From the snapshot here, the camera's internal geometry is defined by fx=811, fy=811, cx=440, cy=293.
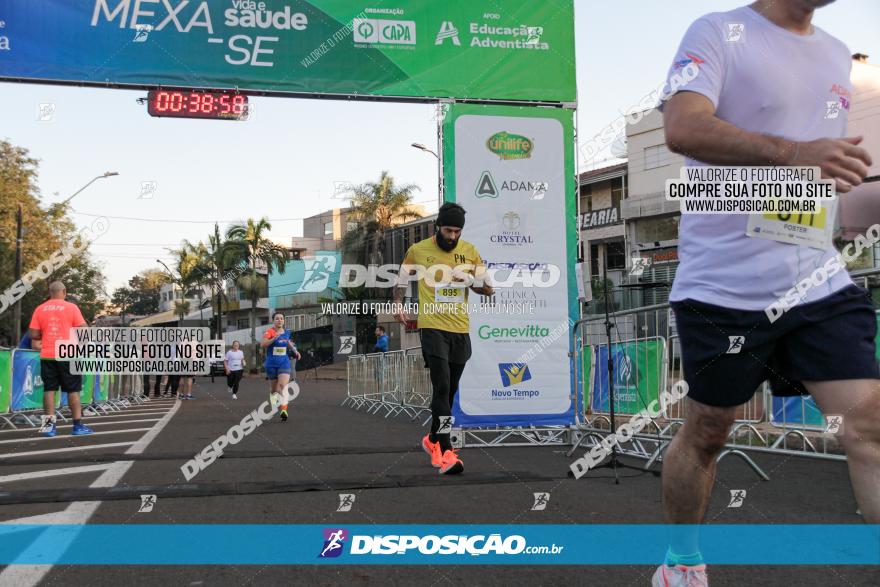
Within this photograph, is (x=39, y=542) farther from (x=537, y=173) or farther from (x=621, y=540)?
(x=537, y=173)

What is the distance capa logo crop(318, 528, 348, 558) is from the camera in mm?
3703

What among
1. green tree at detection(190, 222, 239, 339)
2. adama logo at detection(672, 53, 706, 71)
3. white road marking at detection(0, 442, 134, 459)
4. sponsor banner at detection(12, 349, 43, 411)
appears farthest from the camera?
green tree at detection(190, 222, 239, 339)

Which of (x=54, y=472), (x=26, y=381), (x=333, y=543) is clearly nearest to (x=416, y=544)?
(x=333, y=543)

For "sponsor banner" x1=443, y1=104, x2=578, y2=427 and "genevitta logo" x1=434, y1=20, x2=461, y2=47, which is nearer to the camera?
"sponsor banner" x1=443, y1=104, x2=578, y2=427

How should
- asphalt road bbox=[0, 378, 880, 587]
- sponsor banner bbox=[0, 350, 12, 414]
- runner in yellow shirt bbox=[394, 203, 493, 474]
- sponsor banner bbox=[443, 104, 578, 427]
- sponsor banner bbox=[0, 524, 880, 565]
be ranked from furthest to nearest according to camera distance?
sponsor banner bbox=[0, 350, 12, 414] < sponsor banner bbox=[443, 104, 578, 427] < runner in yellow shirt bbox=[394, 203, 493, 474] < sponsor banner bbox=[0, 524, 880, 565] < asphalt road bbox=[0, 378, 880, 587]

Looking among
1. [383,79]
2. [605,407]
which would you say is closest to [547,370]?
[605,407]

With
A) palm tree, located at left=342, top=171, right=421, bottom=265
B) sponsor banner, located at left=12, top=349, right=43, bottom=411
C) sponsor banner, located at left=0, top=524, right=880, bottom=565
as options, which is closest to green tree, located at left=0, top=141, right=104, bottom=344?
palm tree, located at left=342, top=171, right=421, bottom=265

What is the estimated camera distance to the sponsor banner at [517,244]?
882 cm

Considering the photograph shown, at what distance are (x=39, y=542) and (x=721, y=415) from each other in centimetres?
320

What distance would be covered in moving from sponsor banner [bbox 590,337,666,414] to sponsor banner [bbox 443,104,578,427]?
0.47 metres

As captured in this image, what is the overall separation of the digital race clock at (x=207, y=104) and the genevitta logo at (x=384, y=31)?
166cm

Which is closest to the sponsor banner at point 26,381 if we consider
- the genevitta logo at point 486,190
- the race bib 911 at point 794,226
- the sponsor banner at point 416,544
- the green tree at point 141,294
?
the genevitta logo at point 486,190

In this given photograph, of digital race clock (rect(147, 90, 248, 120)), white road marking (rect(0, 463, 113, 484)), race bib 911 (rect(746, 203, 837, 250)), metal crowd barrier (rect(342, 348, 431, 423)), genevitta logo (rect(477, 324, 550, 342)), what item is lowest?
metal crowd barrier (rect(342, 348, 431, 423))

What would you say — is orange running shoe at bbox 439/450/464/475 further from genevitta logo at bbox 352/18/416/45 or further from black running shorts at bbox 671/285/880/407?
genevitta logo at bbox 352/18/416/45
